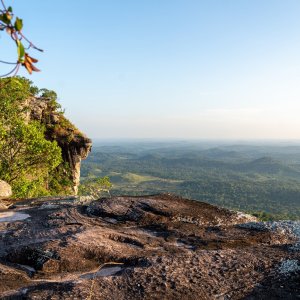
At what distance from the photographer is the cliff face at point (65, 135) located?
159 ft

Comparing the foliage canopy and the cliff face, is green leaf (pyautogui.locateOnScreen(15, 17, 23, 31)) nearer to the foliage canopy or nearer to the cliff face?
the foliage canopy

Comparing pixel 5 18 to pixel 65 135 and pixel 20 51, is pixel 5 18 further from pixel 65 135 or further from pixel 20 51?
pixel 65 135

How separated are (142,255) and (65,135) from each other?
137 ft

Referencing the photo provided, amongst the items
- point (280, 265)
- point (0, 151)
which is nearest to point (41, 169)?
point (0, 151)

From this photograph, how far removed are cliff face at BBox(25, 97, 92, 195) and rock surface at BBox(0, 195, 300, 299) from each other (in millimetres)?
34529

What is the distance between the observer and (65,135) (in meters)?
50.2

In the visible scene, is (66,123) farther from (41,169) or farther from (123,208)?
(123,208)

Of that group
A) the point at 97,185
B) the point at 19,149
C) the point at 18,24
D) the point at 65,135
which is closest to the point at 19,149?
the point at 19,149

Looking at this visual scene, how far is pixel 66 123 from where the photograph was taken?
5203 cm

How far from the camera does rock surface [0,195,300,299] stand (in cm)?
886

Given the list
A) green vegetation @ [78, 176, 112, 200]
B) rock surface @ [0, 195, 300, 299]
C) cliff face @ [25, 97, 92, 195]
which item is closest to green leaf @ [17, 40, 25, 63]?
rock surface @ [0, 195, 300, 299]

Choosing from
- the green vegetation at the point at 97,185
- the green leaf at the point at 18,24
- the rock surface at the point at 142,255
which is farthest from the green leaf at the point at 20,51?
the green vegetation at the point at 97,185

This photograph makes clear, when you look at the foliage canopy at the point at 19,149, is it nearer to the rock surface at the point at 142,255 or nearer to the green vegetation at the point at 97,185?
the green vegetation at the point at 97,185

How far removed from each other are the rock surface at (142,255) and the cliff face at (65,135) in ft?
113
